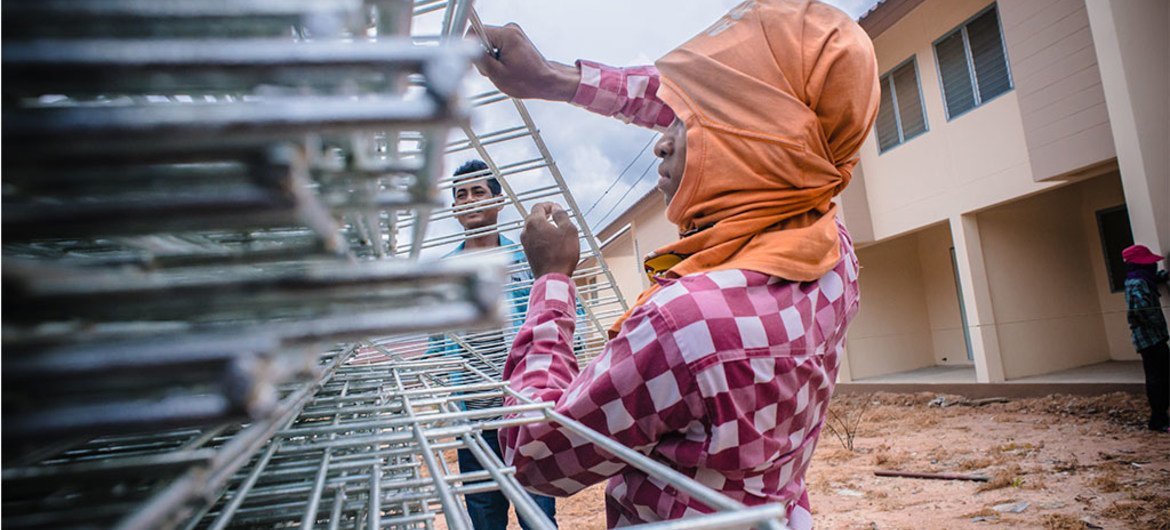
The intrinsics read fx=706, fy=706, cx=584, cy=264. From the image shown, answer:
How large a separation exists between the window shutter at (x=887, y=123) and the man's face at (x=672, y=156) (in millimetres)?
9963

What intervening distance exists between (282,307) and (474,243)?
8.99 feet

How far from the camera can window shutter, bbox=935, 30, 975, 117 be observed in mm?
8871

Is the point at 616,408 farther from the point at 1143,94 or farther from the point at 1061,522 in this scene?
the point at 1143,94

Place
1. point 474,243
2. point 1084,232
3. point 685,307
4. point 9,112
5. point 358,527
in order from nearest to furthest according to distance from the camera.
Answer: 1. point 9,112
2. point 358,527
3. point 685,307
4. point 474,243
5. point 1084,232

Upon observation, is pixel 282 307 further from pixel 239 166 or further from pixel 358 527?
pixel 358 527

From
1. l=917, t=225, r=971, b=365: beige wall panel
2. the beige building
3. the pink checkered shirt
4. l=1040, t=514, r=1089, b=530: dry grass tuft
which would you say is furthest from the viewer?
l=917, t=225, r=971, b=365: beige wall panel

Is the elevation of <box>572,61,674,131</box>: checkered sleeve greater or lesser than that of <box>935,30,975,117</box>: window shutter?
lesser

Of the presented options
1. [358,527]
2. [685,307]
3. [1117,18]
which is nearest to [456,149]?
[685,307]

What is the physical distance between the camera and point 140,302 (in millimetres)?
218

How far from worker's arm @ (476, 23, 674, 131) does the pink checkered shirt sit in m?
0.61

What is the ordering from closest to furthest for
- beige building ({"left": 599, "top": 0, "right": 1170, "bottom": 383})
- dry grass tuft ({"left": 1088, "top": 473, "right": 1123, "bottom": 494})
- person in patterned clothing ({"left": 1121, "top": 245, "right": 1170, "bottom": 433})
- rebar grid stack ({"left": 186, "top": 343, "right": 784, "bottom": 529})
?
rebar grid stack ({"left": 186, "top": 343, "right": 784, "bottom": 529}) < dry grass tuft ({"left": 1088, "top": 473, "right": 1123, "bottom": 494}) < person in patterned clothing ({"left": 1121, "top": 245, "right": 1170, "bottom": 433}) < beige building ({"left": 599, "top": 0, "right": 1170, "bottom": 383})

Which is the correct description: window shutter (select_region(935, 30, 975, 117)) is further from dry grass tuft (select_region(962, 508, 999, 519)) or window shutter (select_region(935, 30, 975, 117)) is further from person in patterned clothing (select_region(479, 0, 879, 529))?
person in patterned clothing (select_region(479, 0, 879, 529))

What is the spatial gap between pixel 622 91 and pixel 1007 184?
837 centimetres

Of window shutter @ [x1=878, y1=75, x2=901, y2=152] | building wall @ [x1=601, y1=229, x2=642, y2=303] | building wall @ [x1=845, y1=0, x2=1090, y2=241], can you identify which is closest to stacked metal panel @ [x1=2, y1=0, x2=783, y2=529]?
building wall @ [x1=845, y1=0, x2=1090, y2=241]
